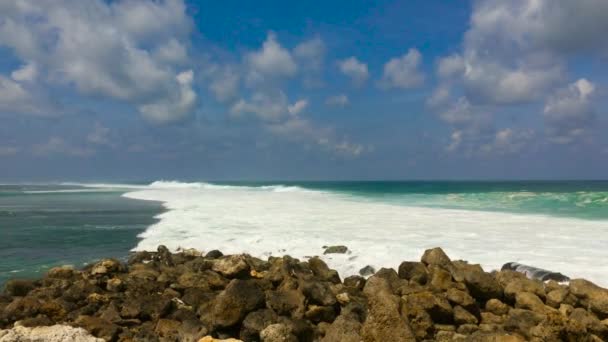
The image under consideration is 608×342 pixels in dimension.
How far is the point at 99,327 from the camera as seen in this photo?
6.36 m

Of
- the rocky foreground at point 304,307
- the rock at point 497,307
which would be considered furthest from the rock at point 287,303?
the rock at point 497,307

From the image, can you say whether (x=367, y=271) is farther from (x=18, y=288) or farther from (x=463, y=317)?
(x=18, y=288)

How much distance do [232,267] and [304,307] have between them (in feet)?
7.23

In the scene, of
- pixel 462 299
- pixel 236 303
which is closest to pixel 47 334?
pixel 236 303

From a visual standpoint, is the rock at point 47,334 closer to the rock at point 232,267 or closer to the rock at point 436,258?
the rock at point 232,267

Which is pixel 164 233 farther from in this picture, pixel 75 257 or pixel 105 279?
pixel 105 279

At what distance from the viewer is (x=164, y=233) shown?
16625mm

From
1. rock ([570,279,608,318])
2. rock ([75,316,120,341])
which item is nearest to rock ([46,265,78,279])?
rock ([75,316,120,341])

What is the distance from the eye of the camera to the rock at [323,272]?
899cm

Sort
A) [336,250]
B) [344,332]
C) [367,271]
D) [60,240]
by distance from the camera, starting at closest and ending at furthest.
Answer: [344,332], [367,271], [336,250], [60,240]

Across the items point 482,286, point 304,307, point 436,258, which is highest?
point 436,258

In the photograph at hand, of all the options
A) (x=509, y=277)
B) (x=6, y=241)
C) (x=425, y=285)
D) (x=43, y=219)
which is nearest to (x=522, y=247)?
(x=509, y=277)

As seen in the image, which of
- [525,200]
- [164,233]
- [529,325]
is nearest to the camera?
[529,325]

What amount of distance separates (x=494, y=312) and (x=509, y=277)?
41.2 inches
